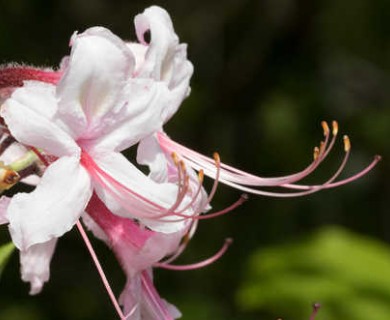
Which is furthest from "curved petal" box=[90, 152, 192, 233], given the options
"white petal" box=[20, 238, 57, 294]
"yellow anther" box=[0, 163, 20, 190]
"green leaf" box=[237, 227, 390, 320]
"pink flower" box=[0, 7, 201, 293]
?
"green leaf" box=[237, 227, 390, 320]

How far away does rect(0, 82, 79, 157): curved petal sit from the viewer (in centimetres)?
124

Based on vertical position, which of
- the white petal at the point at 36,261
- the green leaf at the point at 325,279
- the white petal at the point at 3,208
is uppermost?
the white petal at the point at 3,208

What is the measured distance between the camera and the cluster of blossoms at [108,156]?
49.0 inches

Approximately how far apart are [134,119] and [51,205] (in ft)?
0.54

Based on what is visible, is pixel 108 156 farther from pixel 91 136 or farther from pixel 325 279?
pixel 325 279

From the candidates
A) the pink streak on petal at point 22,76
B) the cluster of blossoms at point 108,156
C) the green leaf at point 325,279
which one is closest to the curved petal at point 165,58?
the cluster of blossoms at point 108,156

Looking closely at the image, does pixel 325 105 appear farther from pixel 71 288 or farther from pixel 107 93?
pixel 107 93

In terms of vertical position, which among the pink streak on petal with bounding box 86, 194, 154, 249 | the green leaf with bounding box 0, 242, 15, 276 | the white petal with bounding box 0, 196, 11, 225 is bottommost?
the green leaf with bounding box 0, 242, 15, 276

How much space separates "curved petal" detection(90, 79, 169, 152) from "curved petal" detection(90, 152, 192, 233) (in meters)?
0.02

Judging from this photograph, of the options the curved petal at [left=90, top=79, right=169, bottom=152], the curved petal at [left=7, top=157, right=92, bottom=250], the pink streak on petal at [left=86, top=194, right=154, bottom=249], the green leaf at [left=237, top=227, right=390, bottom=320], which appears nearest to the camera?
the curved petal at [left=7, top=157, right=92, bottom=250]

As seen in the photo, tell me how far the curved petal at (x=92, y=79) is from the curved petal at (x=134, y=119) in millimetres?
14

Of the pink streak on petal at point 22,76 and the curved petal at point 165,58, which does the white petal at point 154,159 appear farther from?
the pink streak on petal at point 22,76

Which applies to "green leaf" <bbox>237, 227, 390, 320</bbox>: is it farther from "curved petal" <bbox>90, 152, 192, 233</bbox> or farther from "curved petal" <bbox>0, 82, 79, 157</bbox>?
"curved petal" <bbox>0, 82, 79, 157</bbox>

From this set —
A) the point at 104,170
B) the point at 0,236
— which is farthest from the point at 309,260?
the point at 104,170
